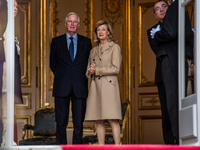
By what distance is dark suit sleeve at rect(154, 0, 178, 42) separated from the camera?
492 centimetres

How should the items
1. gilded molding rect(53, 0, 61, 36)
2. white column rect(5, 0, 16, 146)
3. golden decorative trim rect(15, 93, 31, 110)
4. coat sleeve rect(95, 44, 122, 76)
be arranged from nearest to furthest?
white column rect(5, 0, 16, 146) < coat sleeve rect(95, 44, 122, 76) < golden decorative trim rect(15, 93, 31, 110) < gilded molding rect(53, 0, 61, 36)

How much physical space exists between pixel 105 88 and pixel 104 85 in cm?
4

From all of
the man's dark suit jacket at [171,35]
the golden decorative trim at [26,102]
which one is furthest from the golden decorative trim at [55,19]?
the man's dark suit jacket at [171,35]

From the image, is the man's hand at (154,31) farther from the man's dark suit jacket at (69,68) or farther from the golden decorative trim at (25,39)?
the golden decorative trim at (25,39)

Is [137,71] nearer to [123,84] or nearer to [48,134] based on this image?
[123,84]

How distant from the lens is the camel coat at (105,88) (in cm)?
532

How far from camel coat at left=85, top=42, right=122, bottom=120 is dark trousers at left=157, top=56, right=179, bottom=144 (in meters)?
0.52

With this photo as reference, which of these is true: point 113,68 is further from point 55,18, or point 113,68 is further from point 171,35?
point 55,18

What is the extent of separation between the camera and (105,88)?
5.36 metres

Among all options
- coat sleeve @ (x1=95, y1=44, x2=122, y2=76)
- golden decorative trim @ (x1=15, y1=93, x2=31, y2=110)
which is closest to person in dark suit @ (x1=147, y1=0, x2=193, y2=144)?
coat sleeve @ (x1=95, y1=44, x2=122, y2=76)

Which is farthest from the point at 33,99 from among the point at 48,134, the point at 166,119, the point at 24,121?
the point at 166,119

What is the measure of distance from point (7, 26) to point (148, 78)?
3805 mm

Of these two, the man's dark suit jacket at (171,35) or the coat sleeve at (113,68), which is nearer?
the man's dark suit jacket at (171,35)

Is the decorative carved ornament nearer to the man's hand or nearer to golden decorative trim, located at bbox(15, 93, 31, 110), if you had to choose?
golden decorative trim, located at bbox(15, 93, 31, 110)
